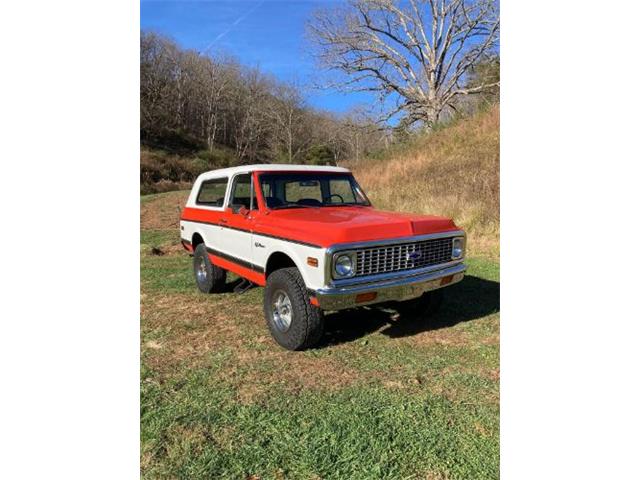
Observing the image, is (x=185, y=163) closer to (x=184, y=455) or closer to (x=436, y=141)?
(x=436, y=141)

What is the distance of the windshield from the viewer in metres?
4.53

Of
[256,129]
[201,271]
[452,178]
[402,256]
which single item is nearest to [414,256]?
[402,256]

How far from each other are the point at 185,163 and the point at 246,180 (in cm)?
2900

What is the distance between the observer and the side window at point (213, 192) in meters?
5.21

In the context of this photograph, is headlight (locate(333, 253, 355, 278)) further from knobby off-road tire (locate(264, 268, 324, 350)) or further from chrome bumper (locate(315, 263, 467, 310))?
knobby off-road tire (locate(264, 268, 324, 350))

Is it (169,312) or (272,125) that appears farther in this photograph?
(272,125)

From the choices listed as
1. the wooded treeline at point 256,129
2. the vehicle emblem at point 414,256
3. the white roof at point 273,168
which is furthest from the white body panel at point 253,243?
the wooded treeline at point 256,129

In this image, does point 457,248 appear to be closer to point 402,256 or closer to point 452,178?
point 402,256

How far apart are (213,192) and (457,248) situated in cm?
313

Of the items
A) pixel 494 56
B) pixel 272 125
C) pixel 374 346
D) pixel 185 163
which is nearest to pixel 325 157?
pixel 272 125

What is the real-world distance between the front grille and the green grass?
2.41ft

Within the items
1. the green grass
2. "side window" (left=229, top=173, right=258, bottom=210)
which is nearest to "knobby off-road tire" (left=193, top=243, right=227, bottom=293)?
the green grass

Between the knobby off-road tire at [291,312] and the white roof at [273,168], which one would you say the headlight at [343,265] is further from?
the white roof at [273,168]

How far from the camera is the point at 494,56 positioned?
70.2 ft
